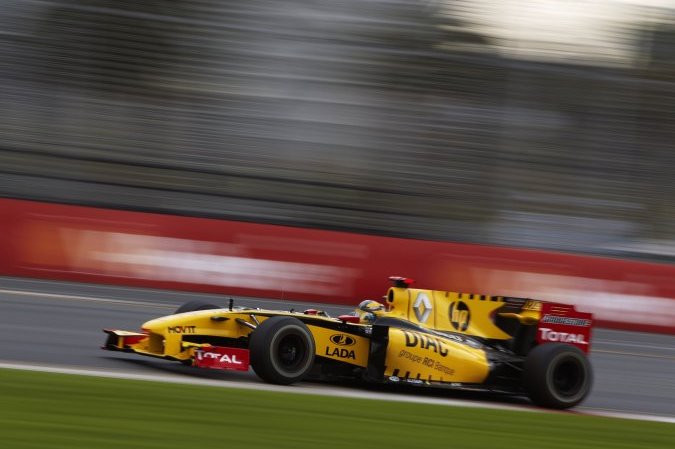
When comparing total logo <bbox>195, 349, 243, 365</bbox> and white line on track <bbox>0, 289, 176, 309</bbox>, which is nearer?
total logo <bbox>195, 349, 243, 365</bbox>

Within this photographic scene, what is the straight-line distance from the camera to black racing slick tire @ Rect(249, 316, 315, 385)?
730cm

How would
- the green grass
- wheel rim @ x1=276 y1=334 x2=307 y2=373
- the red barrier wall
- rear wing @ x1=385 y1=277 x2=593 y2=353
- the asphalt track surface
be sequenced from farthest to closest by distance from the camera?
the red barrier wall
rear wing @ x1=385 y1=277 x2=593 y2=353
the asphalt track surface
wheel rim @ x1=276 y1=334 x2=307 y2=373
the green grass

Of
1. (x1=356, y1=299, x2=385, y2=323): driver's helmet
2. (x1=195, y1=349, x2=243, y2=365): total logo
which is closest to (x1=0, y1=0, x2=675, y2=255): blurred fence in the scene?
(x1=356, y1=299, x2=385, y2=323): driver's helmet

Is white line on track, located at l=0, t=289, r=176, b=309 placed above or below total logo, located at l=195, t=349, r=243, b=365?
above

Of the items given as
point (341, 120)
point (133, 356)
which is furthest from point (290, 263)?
point (133, 356)

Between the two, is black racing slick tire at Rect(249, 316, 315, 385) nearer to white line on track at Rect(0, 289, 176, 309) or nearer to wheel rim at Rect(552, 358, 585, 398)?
wheel rim at Rect(552, 358, 585, 398)

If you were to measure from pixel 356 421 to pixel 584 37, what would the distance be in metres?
12.2

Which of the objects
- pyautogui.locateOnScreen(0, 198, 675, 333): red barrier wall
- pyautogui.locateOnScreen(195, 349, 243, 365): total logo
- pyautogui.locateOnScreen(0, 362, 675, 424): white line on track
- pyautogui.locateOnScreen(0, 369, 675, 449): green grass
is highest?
pyautogui.locateOnScreen(0, 198, 675, 333): red barrier wall

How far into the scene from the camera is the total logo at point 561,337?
332 inches

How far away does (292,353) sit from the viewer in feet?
Answer: 24.6

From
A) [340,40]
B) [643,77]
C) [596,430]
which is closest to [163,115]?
[340,40]

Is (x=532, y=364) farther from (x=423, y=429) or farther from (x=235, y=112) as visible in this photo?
(x=235, y=112)

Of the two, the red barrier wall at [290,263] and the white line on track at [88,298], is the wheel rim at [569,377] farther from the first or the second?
the red barrier wall at [290,263]

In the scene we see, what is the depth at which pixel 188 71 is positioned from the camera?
16281 millimetres
